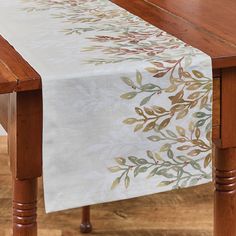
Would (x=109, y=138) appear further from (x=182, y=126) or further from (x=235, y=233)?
(x=235, y=233)

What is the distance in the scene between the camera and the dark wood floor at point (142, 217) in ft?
7.11

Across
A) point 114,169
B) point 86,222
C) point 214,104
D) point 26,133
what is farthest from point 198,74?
point 86,222

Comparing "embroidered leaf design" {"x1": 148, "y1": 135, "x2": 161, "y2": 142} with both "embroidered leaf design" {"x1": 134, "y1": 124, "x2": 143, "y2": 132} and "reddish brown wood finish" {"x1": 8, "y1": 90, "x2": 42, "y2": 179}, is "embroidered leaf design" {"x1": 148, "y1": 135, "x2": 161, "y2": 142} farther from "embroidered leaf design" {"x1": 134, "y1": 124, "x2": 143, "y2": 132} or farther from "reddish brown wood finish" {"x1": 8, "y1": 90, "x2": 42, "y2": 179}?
"reddish brown wood finish" {"x1": 8, "y1": 90, "x2": 42, "y2": 179}

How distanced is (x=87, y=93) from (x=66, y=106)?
5cm

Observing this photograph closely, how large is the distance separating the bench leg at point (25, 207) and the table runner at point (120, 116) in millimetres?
88

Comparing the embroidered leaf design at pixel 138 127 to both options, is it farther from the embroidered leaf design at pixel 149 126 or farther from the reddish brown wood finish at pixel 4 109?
the reddish brown wood finish at pixel 4 109

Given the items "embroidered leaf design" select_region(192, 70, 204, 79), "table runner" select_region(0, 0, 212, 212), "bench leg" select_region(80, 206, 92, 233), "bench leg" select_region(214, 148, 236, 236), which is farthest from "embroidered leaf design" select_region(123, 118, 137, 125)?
"bench leg" select_region(80, 206, 92, 233)

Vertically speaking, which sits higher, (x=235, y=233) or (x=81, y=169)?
(x=81, y=169)

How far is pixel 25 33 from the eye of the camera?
5.17ft

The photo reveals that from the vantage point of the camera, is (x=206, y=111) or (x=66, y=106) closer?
(x=66, y=106)

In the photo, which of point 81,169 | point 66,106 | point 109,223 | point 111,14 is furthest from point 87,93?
point 109,223

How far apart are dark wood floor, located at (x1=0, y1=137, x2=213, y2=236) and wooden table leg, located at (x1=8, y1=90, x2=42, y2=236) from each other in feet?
2.47

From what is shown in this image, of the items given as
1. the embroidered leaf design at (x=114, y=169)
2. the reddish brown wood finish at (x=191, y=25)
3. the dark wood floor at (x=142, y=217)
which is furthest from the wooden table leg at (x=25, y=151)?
the dark wood floor at (x=142, y=217)

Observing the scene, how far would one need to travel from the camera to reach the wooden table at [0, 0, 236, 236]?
1293 millimetres
